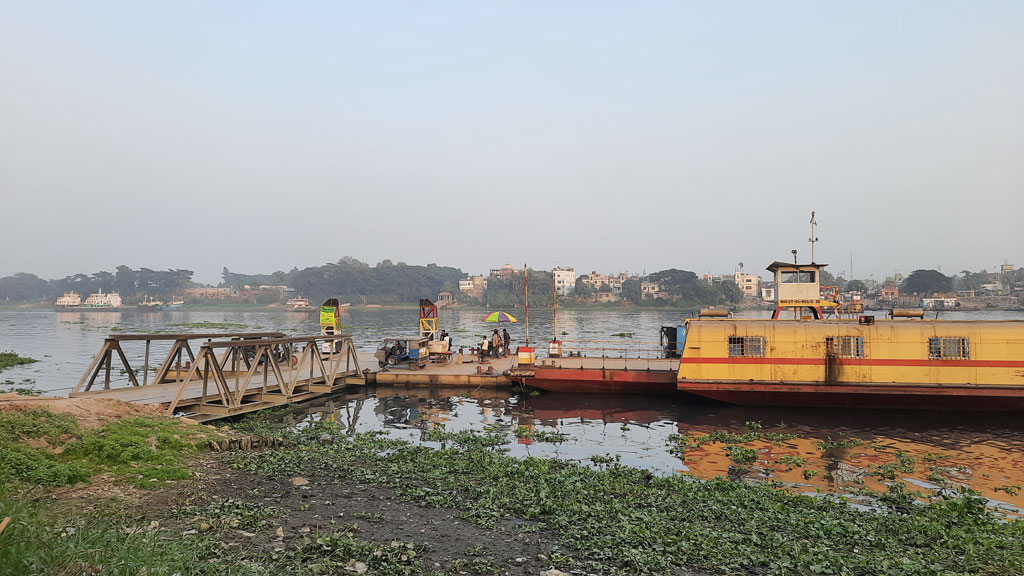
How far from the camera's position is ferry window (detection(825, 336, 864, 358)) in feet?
82.9

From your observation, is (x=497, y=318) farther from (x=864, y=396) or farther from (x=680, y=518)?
(x=680, y=518)

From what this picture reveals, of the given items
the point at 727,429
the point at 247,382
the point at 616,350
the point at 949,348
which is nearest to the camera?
the point at 247,382

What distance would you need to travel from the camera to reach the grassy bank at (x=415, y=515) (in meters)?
7.94

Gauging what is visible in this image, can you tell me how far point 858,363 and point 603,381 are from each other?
39.1ft

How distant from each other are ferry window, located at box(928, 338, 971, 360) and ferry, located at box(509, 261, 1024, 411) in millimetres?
37

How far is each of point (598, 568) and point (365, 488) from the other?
650 centimetres

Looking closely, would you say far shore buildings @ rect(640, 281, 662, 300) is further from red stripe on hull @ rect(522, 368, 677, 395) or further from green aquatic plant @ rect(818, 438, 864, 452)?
green aquatic plant @ rect(818, 438, 864, 452)

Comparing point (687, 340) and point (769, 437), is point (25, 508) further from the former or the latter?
point (687, 340)

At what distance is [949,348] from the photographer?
24.7 metres

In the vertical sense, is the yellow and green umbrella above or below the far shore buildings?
below

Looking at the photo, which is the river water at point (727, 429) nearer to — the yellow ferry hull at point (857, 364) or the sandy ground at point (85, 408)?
the yellow ferry hull at point (857, 364)

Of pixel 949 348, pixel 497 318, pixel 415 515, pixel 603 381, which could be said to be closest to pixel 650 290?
pixel 497 318

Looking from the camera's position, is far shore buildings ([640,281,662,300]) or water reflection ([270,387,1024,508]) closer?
water reflection ([270,387,1024,508])

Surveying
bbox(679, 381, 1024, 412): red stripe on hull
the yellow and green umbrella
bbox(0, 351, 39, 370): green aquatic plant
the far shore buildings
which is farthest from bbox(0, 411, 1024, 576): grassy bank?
the far shore buildings
